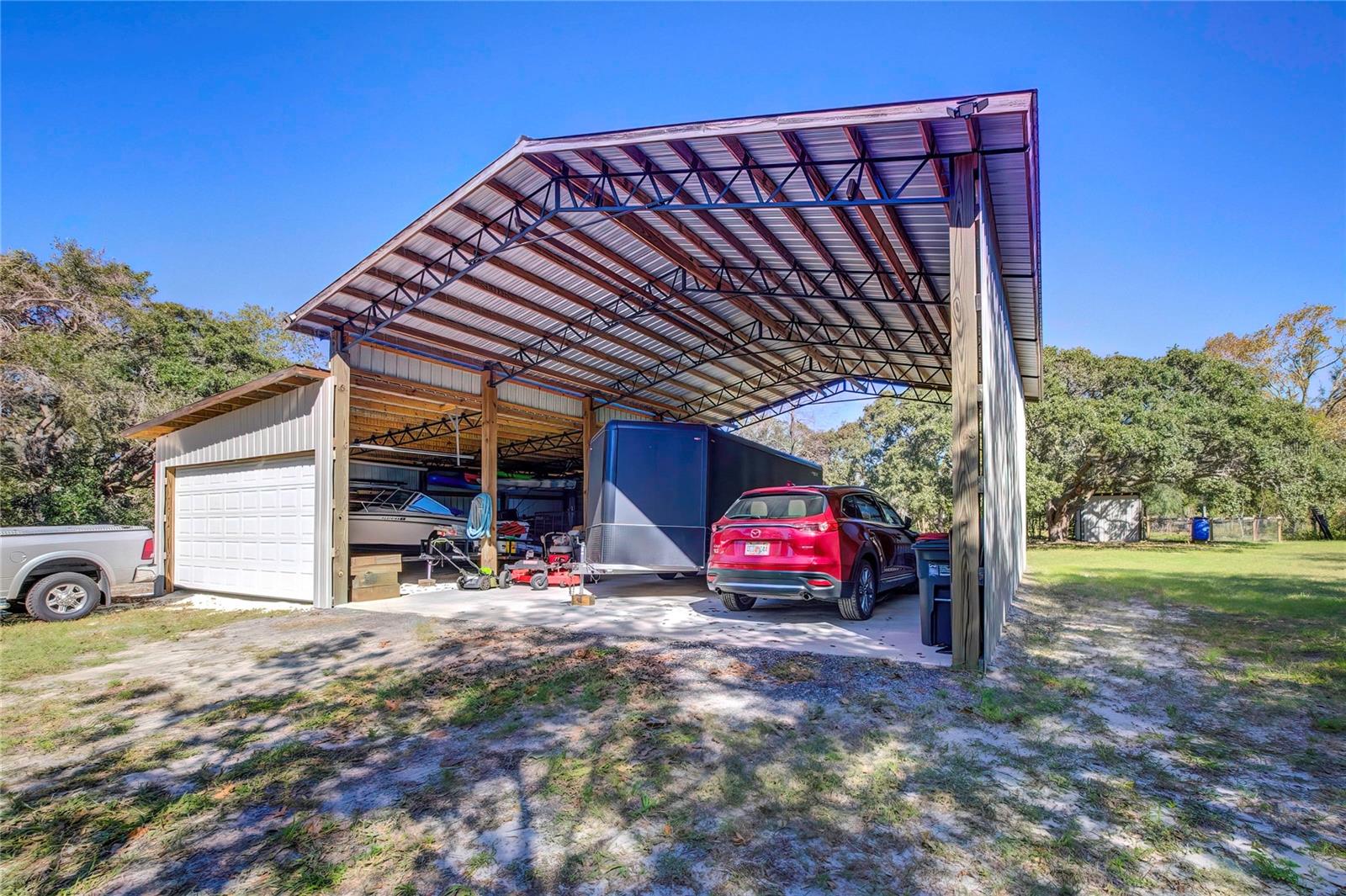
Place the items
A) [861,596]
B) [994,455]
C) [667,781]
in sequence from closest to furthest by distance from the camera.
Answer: [667,781]
[994,455]
[861,596]

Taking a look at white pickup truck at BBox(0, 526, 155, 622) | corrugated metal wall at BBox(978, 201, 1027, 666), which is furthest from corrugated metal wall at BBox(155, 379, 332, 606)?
corrugated metal wall at BBox(978, 201, 1027, 666)

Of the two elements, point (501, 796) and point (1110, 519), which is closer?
point (501, 796)

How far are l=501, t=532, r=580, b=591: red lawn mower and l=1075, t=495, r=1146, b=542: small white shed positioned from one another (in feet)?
83.2

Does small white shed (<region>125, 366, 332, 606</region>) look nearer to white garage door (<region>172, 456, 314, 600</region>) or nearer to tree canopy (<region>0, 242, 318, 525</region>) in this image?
white garage door (<region>172, 456, 314, 600</region>)

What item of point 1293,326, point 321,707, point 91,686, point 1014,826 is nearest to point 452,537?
point 91,686

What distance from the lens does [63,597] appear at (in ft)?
28.5

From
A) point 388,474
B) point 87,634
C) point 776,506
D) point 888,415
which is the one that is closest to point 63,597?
point 87,634

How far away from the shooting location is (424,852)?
2689 millimetres

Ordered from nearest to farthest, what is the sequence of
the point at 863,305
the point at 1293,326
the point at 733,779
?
1. the point at 733,779
2. the point at 863,305
3. the point at 1293,326

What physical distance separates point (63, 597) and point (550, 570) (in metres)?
6.74

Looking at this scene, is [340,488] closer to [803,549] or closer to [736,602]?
[736,602]

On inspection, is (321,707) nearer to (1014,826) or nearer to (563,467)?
(1014,826)

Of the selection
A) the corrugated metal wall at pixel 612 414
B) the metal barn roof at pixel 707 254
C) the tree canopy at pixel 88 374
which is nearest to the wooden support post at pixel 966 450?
the metal barn roof at pixel 707 254

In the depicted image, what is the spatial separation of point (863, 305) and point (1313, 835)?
952 centimetres
